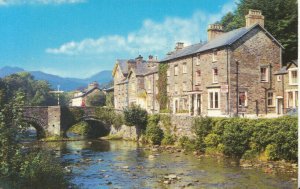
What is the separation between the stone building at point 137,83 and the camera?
60.6m

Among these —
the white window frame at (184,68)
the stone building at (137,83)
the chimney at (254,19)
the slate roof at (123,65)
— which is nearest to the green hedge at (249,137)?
the white window frame at (184,68)

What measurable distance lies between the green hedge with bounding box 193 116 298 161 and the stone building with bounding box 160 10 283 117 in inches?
232

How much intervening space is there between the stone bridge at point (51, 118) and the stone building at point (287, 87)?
2836 cm

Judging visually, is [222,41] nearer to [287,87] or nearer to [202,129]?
[287,87]

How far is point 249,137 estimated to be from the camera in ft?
107

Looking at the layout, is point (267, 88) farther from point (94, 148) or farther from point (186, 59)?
point (94, 148)

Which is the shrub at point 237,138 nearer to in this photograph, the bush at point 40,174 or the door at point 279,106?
the door at point 279,106

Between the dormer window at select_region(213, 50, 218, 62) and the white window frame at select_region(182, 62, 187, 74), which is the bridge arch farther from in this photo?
the dormer window at select_region(213, 50, 218, 62)

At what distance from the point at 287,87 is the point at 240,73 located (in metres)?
5.19

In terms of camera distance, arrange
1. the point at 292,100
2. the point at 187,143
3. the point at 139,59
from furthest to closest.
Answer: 1. the point at 139,59
2. the point at 292,100
3. the point at 187,143

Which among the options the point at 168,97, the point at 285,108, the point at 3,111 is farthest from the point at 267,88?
the point at 3,111

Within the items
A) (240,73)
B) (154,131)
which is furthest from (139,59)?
(240,73)

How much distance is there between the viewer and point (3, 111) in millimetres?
18047

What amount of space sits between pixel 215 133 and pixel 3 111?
72.5 ft
